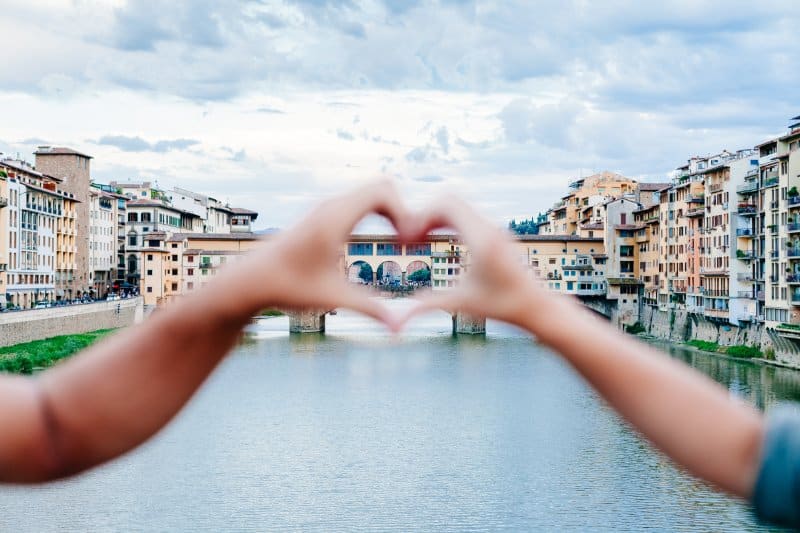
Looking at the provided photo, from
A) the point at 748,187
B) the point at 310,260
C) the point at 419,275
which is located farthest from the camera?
the point at 419,275

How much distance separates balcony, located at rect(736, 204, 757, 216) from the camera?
86.1 feet

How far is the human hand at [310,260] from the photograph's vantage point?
0.74 meters

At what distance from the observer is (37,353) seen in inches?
893

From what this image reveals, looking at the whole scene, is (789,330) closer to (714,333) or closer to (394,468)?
(714,333)

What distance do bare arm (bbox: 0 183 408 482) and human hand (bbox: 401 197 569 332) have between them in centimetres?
4

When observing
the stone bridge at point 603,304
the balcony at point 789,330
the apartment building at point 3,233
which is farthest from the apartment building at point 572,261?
the apartment building at point 3,233

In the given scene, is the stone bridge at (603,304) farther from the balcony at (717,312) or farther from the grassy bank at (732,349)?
the balcony at (717,312)

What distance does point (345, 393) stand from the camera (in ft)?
63.3

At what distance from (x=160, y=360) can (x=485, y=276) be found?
0.27 meters

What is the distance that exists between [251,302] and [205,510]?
11109mm

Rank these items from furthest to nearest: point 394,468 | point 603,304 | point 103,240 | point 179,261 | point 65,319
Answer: point 103,240 → point 603,304 → point 179,261 → point 65,319 → point 394,468

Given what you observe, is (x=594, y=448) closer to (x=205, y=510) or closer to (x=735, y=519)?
Answer: (x=735, y=519)

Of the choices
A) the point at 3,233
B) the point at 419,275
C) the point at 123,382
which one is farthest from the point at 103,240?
the point at 123,382

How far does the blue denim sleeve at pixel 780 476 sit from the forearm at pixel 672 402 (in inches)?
0.5
